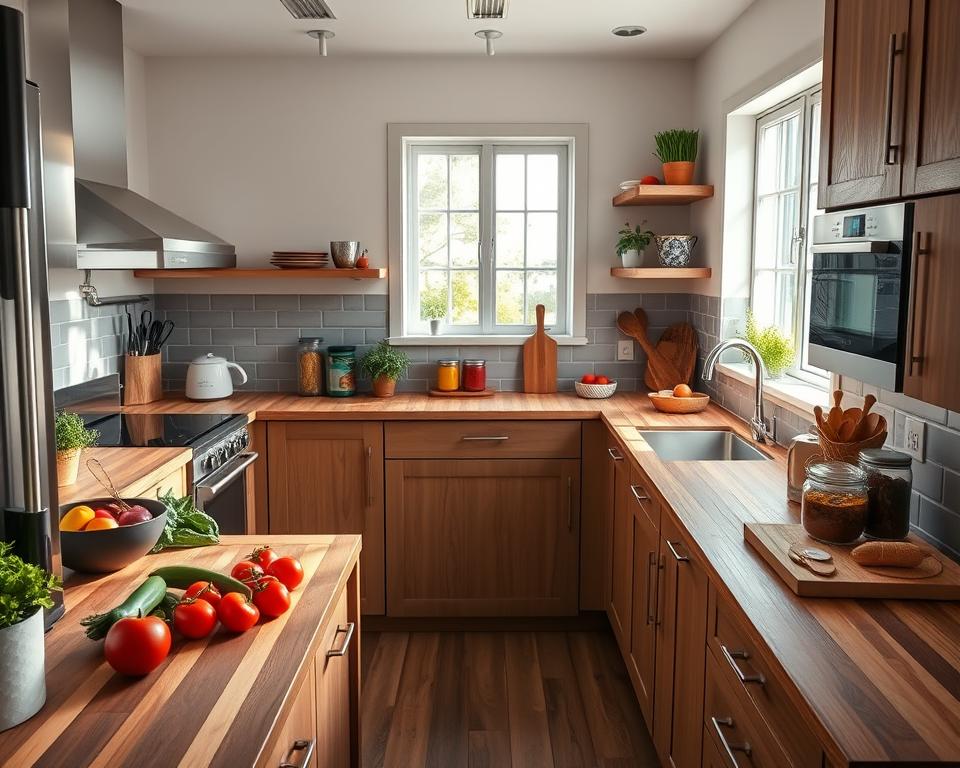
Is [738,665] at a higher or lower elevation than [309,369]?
lower

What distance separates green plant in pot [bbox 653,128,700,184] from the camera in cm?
Answer: 405

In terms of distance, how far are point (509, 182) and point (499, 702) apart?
2.40m

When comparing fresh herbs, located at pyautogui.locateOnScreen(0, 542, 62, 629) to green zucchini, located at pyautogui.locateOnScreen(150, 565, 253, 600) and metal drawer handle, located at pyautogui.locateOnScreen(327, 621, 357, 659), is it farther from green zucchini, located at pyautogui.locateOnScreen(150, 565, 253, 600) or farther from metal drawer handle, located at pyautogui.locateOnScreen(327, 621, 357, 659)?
metal drawer handle, located at pyautogui.locateOnScreen(327, 621, 357, 659)

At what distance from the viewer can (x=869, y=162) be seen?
6.27 feet

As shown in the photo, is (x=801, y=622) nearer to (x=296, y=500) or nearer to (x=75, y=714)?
(x=75, y=714)

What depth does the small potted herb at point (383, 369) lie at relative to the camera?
4172 mm

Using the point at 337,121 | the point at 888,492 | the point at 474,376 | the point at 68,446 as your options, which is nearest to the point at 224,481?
the point at 68,446

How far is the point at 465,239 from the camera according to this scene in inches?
177

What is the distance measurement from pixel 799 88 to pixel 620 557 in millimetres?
1813

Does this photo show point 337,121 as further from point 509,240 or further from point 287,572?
point 287,572

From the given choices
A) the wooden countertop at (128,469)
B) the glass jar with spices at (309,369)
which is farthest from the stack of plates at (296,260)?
the wooden countertop at (128,469)

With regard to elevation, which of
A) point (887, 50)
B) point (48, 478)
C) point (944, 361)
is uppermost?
point (887, 50)

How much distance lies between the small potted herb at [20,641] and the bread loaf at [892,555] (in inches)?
59.0

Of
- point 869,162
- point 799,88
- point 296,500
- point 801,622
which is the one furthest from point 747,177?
point 801,622
